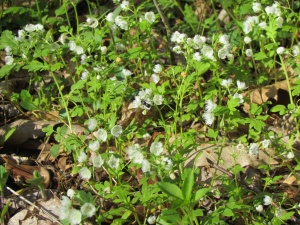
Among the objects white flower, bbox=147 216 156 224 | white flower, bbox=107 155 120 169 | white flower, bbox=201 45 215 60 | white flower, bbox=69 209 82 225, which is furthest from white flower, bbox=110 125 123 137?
white flower, bbox=201 45 215 60

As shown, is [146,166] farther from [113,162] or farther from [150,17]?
[150,17]

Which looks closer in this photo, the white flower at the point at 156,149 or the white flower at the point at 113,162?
the white flower at the point at 156,149

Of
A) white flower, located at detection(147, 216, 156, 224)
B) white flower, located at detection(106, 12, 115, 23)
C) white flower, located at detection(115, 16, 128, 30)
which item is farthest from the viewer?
white flower, located at detection(106, 12, 115, 23)

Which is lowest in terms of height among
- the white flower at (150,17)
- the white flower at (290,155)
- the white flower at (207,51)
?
the white flower at (290,155)

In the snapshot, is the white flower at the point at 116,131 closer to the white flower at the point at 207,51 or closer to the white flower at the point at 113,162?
the white flower at the point at 113,162

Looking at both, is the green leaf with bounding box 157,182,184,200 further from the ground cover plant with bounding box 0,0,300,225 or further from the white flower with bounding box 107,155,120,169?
the white flower with bounding box 107,155,120,169

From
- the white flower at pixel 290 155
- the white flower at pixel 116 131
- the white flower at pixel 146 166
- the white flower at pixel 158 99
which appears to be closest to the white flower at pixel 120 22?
the white flower at pixel 158 99

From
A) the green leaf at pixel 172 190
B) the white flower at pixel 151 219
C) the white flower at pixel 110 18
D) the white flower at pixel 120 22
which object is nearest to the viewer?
the green leaf at pixel 172 190

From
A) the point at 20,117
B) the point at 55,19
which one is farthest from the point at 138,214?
the point at 55,19
